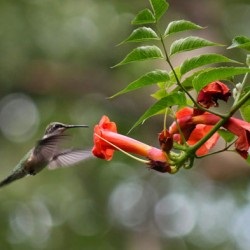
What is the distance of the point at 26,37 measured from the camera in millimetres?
13867

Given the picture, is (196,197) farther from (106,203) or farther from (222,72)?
(222,72)

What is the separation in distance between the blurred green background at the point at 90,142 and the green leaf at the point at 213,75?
24.4 ft

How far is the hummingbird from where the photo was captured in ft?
13.2

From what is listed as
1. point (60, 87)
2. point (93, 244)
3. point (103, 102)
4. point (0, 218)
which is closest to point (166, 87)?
point (60, 87)

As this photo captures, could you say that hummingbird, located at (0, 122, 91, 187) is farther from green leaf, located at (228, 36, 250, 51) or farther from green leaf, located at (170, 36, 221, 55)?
green leaf, located at (228, 36, 250, 51)

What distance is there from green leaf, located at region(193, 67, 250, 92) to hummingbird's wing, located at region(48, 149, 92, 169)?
151 cm

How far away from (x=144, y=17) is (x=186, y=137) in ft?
1.62

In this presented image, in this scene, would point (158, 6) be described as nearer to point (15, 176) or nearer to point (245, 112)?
point (245, 112)

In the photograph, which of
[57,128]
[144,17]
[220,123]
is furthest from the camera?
[57,128]

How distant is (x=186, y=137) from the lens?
9.96 feet

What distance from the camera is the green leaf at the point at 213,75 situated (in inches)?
108

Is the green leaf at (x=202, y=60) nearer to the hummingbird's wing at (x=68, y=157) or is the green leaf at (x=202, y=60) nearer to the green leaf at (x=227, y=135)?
the green leaf at (x=227, y=135)

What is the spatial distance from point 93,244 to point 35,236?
1.28 m

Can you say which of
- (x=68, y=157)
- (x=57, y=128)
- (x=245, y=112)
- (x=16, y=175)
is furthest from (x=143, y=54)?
(x=16, y=175)
